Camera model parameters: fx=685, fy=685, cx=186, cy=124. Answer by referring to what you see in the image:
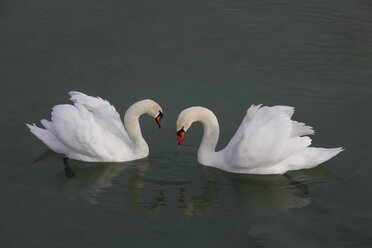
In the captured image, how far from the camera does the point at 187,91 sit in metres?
9.71

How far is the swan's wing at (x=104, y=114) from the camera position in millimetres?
8508

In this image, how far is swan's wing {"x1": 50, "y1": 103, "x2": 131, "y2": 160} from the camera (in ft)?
26.3

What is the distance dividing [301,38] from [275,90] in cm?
196

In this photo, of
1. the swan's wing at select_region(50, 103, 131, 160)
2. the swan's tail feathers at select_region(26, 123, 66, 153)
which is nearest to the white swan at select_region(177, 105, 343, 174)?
the swan's wing at select_region(50, 103, 131, 160)

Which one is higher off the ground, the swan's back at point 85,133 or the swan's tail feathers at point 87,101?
the swan's tail feathers at point 87,101

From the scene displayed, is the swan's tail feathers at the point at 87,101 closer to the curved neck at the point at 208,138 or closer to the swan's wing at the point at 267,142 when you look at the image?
the curved neck at the point at 208,138

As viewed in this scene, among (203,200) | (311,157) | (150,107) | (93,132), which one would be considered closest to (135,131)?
(150,107)

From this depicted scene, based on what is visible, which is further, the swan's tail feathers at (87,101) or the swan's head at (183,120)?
the swan's tail feathers at (87,101)

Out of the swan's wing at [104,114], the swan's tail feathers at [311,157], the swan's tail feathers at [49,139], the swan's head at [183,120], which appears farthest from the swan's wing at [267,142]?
the swan's tail feathers at [49,139]

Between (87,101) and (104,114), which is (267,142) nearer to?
(104,114)

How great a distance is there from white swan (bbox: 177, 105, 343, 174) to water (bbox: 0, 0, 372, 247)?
0.46ft

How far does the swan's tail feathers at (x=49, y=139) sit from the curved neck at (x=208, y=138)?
1694 millimetres

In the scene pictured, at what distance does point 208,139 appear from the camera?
26.6ft

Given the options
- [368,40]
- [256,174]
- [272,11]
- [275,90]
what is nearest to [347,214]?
[256,174]
